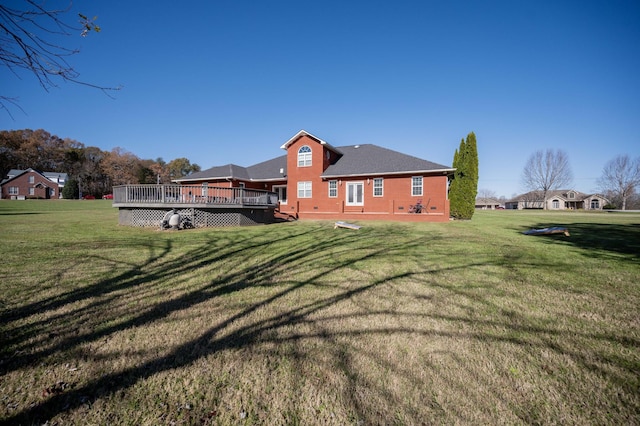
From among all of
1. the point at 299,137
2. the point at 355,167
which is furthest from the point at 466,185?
the point at 299,137

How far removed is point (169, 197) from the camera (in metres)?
15.5

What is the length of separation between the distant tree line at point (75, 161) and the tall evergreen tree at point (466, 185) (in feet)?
219

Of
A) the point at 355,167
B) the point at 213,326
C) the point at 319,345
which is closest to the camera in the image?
the point at 319,345

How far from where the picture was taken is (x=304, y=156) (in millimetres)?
23516

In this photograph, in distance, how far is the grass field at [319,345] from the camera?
215 centimetres

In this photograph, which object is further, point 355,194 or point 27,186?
point 27,186

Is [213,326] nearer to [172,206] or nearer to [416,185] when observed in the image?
[172,206]

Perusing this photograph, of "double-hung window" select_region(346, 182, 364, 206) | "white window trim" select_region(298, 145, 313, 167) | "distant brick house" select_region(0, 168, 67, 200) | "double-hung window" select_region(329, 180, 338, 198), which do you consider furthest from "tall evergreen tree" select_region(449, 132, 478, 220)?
"distant brick house" select_region(0, 168, 67, 200)

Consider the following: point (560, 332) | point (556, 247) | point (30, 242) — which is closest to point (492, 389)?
point (560, 332)

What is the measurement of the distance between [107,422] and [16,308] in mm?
3468

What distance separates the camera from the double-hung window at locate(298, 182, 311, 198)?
2347cm

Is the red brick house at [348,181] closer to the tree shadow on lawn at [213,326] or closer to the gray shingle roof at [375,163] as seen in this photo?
the gray shingle roof at [375,163]

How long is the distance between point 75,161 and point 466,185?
318 ft

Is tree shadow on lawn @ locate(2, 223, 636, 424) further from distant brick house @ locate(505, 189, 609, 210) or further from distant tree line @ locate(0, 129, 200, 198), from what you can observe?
distant brick house @ locate(505, 189, 609, 210)
